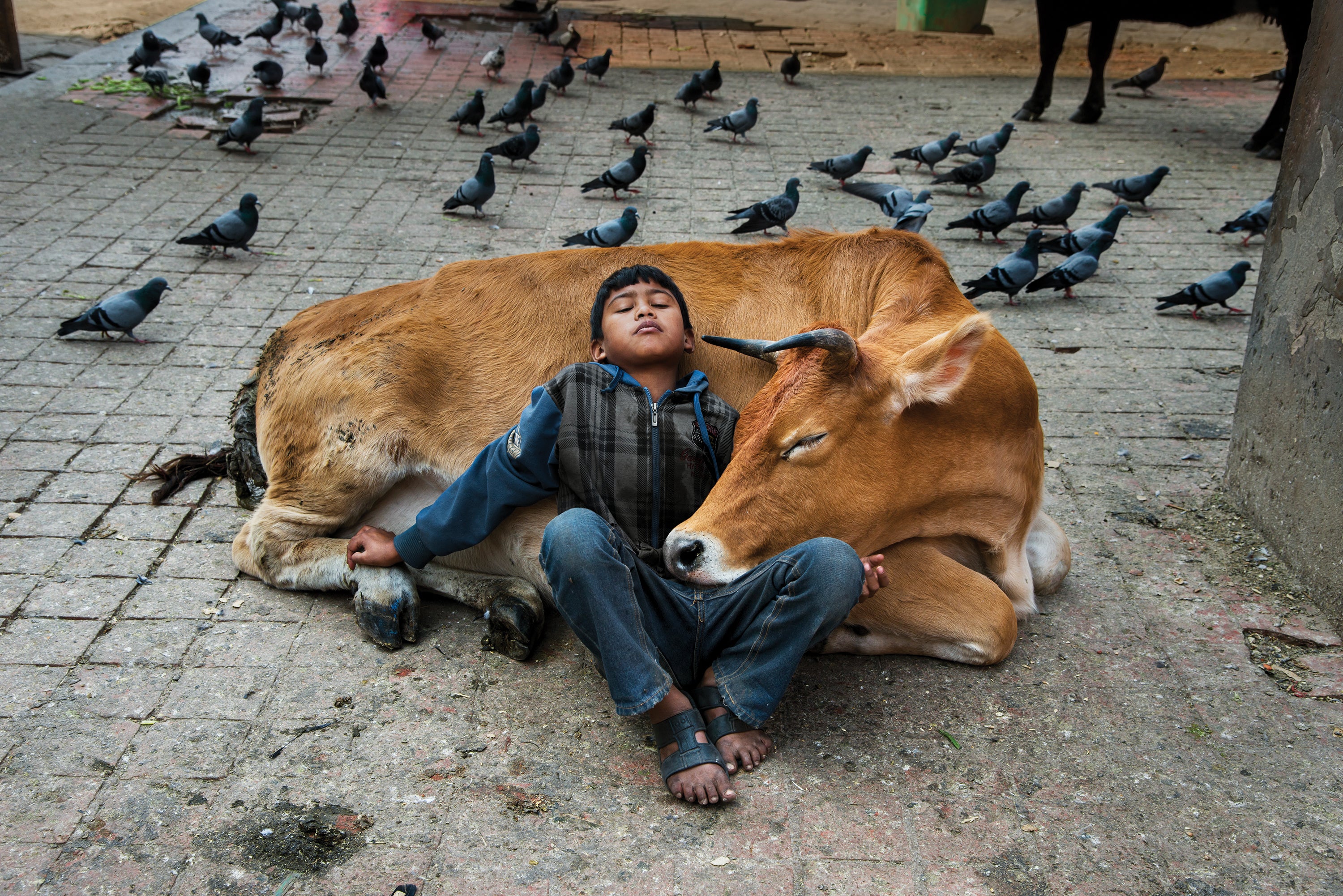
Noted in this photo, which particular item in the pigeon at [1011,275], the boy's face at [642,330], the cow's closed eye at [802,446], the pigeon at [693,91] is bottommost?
the pigeon at [1011,275]

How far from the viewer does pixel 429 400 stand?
411cm

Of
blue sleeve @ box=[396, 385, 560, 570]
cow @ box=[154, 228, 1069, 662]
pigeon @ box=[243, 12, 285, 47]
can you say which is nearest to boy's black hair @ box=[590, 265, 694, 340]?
cow @ box=[154, 228, 1069, 662]

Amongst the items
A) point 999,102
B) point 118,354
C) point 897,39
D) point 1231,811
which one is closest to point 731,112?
point 999,102

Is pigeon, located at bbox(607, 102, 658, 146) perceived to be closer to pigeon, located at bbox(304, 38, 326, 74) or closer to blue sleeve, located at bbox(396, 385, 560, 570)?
pigeon, located at bbox(304, 38, 326, 74)

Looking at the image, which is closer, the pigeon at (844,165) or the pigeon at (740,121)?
the pigeon at (844,165)

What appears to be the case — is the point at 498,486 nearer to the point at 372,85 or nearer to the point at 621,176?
the point at 621,176

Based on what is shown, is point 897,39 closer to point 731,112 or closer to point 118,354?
point 731,112

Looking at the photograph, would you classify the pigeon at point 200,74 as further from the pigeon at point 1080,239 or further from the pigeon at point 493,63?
the pigeon at point 1080,239

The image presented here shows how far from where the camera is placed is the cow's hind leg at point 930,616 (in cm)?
355

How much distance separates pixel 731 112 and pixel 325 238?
5.30m

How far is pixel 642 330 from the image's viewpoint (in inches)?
143

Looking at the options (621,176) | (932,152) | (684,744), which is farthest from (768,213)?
(684,744)

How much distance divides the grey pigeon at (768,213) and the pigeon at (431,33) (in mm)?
6564

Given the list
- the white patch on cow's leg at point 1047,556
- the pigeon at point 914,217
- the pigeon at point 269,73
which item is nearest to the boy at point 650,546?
the white patch on cow's leg at point 1047,556
